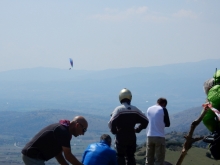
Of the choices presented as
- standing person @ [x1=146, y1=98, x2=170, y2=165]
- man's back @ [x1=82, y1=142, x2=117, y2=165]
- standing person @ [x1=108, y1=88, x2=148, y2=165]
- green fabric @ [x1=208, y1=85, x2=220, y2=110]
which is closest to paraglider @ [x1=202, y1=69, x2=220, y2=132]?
green fabric @ [x1=208, y1=85, x2=220, y2=110]

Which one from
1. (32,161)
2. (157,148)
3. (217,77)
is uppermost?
(217,77)

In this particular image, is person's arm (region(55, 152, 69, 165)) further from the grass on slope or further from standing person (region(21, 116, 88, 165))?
the grass on slope

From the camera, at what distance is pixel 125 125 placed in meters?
9.61

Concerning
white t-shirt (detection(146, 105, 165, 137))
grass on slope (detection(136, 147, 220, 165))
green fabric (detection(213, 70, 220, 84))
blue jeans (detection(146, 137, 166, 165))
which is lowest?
grass on slope (detection(136, 147, 220, 165))

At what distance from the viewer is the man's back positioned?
296 inches

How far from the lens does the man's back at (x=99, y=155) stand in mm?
7512

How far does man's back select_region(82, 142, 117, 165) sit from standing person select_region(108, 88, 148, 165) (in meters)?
1.89

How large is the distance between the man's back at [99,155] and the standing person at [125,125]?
1.89 metres

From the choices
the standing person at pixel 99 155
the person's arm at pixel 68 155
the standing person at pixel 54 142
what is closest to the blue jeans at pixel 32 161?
the standing person at pixel 54 142

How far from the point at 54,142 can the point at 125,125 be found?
3016mm

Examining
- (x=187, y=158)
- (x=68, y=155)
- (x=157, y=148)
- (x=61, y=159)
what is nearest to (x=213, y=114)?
(x=68, y=155)

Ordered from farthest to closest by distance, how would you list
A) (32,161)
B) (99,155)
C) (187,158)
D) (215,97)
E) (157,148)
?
(187,158), (157,148), (99,155), (32,161), (215,97)

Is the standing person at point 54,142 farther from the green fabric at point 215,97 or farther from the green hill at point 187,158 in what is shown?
the green hill at point 187,158

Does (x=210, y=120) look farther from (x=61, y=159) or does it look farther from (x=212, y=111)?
(x=61, y=159)
